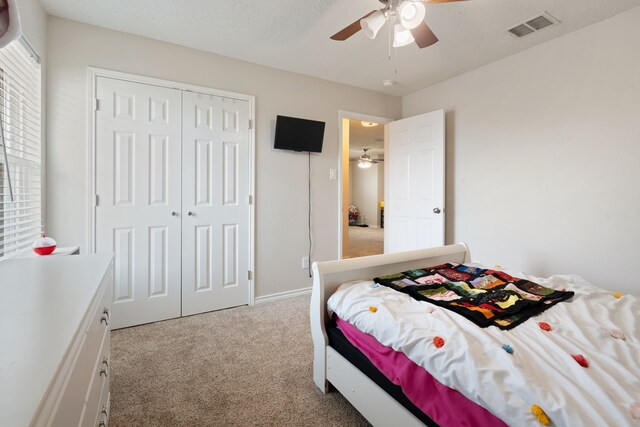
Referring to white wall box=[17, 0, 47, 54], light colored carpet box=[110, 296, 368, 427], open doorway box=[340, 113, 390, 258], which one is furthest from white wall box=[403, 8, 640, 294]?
white wall box=[17, 0, 47, 54]

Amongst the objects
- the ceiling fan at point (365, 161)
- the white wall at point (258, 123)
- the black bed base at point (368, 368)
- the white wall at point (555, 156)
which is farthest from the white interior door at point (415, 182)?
the ceiling fan at point (365, 161)

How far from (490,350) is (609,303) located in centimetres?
91

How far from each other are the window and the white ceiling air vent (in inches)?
135

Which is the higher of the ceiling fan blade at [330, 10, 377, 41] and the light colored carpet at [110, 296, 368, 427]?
the ceiling fan blade at [330, 10, 377, 41]

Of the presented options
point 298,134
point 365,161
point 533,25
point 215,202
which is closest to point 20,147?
point 215,202

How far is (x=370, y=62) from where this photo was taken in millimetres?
3049

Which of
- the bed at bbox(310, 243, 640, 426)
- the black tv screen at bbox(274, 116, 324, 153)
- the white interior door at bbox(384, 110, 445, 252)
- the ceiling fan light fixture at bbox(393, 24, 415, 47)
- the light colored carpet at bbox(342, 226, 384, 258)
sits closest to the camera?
the bed at bbox(310, 243, 640, 426)

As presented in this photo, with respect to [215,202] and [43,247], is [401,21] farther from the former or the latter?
[43,247]

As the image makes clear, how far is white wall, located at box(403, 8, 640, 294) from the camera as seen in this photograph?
227cm

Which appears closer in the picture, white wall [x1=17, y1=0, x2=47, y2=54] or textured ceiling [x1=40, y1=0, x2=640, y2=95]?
white wall [x1=17, y1=0, x2=47, y2=54]

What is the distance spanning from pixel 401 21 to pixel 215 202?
6.95ft

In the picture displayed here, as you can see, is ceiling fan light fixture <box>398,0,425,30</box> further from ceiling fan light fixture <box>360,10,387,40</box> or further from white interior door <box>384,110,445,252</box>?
white interior door <box>384,110,445,252</box>

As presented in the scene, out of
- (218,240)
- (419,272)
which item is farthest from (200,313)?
(419,272)

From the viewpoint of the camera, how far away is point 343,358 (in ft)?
4.98
